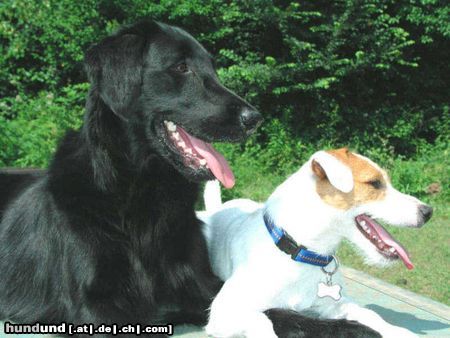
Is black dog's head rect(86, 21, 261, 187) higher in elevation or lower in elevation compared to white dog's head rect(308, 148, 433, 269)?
higher

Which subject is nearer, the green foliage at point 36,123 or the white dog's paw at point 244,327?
the white dog's paw at point 244,327

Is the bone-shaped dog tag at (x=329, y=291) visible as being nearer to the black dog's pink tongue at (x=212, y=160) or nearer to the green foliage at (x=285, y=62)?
the black dog's pink tongue at (x=212, y=160)

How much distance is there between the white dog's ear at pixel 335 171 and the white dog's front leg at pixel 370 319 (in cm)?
58

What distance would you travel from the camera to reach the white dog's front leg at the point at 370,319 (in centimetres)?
291

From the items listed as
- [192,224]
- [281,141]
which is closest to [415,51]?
[281,141]

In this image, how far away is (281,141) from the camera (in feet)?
34.7

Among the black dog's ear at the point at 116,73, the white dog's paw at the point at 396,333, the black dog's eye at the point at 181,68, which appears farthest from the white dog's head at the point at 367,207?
the black dog's ear at the point at 116,73

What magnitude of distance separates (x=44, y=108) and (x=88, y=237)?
7.56 metres

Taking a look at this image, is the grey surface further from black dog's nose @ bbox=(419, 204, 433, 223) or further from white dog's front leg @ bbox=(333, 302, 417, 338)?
black dog's nose @ bbox=(419, 204, 433, 223)

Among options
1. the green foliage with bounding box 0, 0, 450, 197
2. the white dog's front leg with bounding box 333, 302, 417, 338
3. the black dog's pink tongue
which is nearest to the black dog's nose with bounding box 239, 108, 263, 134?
the black dog's pink tongue

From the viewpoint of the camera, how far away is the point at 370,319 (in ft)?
9.93

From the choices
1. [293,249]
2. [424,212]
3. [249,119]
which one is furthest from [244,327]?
[424,212]

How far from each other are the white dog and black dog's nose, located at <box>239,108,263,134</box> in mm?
381

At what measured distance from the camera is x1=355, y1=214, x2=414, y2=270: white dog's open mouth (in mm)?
3189
